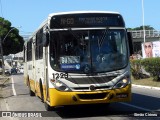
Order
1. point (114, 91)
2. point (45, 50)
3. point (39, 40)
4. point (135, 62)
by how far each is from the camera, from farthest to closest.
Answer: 1. point (135, 62)
2. point (39, 40)
3. point (45, 50)
4. point (114, 91)

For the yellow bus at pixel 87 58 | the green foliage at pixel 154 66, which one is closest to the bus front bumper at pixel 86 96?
the yellow bus at pixel 87 58

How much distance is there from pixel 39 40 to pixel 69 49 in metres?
3.50

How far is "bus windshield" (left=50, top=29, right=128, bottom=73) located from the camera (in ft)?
38.4

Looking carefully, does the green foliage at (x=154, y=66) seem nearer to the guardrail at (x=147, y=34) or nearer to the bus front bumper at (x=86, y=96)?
the bus front bumper at (x=86, y=96)

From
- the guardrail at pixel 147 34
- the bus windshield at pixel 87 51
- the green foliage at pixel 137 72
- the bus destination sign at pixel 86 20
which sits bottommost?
the guardrail at pixel 147 34

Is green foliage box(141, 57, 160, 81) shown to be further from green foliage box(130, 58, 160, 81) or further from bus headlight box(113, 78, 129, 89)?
bus headlight box(113, 78, 129, 89)

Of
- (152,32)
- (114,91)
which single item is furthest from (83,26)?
(152,32)

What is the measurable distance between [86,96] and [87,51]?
4.20ft

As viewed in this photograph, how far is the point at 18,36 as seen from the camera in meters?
89.4

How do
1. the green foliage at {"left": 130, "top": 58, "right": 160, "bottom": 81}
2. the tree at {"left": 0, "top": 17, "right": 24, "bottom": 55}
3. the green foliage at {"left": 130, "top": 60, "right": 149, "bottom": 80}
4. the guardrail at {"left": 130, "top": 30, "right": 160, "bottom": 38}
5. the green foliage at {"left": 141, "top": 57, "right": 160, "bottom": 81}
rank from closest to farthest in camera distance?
the green foliage at {"left": 141, "top": 57, "right": 160, "bottom": 81} < the green foliage at {"left": 130, "top": 58, "right": 160, "bottom": 81} < the green foliage at {"left": 130, "top": 60, "right": 149, "bottom": 80} < the tree at {"left": 0, "top": 17, "right": 24, "bottom": 55} < the guardrail at {"left": 130, "top": 30, "right": 160, "bottom": 38}

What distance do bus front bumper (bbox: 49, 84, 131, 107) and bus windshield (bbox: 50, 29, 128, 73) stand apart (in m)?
0.62

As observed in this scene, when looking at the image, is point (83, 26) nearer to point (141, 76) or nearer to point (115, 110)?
point (115, 110)

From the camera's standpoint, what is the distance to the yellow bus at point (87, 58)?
37.9ft

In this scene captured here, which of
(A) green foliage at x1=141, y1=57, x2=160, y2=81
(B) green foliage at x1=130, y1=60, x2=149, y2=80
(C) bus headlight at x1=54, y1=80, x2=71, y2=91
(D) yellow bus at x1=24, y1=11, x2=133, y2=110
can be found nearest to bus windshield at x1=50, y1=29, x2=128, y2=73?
(D) yellow bus at x1=24, y1=11, x2=133, y2=110
